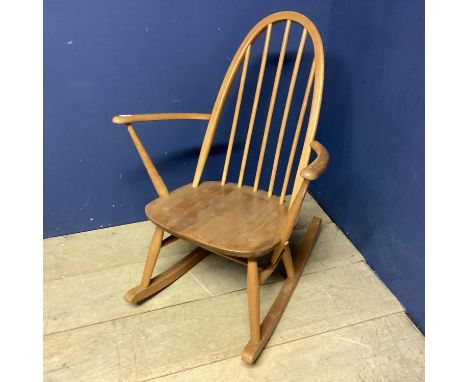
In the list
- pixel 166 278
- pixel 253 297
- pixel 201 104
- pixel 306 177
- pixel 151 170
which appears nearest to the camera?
pixel 306 177

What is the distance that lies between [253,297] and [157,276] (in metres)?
0.38

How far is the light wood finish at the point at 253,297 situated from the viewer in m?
1.12

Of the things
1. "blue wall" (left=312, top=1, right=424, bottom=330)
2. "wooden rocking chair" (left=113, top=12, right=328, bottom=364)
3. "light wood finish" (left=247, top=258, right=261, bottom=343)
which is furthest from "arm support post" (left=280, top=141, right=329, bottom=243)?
"blue wall" (left=312, top=1, right=424, bottom=330)

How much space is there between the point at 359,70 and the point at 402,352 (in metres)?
0.87

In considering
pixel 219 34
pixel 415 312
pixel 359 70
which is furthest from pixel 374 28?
pixel 415 312

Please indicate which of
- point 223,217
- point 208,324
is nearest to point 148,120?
point 223,217

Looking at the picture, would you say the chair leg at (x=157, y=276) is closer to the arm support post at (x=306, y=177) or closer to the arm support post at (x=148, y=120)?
the arm support post at (x=148, y=120)

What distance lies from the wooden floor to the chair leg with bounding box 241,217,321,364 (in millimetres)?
32

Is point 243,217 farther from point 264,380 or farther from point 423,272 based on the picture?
point 423,272

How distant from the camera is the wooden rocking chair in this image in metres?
1.09

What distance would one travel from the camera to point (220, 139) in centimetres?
161

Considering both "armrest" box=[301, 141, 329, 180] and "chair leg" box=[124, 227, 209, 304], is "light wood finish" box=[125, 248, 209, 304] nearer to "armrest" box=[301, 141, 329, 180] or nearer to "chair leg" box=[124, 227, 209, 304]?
"chair leg" box=[124, 227, 209, 304]

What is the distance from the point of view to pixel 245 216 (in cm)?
121

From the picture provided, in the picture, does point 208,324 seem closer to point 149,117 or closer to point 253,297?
point 253,297
